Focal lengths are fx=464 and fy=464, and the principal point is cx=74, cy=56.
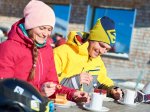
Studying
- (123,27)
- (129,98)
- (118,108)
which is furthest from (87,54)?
(123,27)

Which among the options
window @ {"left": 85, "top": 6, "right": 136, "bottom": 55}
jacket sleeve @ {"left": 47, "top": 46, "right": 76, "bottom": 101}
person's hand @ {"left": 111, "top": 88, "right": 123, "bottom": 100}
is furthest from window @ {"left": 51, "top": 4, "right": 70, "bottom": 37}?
jacket sleeve @ {"left": 47, "top": 46, "right": 76, "bottom": 101}

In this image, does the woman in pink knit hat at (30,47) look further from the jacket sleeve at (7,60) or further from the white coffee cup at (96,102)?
the white coffee cup at (96,102)

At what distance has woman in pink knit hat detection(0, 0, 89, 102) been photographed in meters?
2.65

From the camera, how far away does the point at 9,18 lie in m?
13.5

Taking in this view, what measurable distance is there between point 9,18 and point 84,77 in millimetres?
10419

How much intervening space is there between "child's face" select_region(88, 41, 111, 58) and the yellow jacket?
0.04m

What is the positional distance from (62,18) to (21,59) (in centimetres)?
964

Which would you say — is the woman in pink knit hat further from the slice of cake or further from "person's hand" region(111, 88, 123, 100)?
"person's hand" region(111, 88, 123, 100)

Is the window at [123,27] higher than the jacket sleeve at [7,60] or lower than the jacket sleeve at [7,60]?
higher

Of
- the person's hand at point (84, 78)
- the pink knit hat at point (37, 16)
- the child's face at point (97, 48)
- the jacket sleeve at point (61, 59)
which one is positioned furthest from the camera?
the child's face at point (97, 48)

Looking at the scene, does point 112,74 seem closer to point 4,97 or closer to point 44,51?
point 44,51

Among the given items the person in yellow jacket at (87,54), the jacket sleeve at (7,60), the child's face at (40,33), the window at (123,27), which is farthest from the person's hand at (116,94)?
the window at (123,27)

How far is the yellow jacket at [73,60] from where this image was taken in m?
3.51

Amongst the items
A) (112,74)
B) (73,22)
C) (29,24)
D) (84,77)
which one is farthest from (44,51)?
(73,22)
